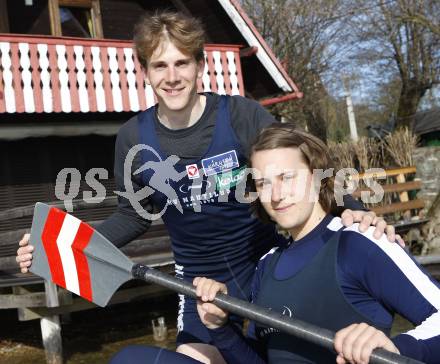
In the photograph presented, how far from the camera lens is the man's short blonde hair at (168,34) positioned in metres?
2.60

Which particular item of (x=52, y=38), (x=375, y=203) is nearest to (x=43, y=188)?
(x=52, y=38)

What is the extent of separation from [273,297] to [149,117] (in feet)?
3.57

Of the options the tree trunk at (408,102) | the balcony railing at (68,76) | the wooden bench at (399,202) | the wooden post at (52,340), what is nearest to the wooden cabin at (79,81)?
the balcony railing at (68,76)

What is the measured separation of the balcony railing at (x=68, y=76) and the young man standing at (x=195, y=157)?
723 centimetres

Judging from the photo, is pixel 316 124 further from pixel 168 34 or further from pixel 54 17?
pixel 168 34

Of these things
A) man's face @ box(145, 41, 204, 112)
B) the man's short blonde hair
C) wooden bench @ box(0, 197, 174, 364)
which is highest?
the man's short blonde hair

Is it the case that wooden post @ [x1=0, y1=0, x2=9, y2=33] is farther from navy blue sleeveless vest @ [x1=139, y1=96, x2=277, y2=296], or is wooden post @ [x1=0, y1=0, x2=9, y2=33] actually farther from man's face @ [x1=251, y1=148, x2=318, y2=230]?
man's face @ [x1=251, y1=148, x2=318, y2=230]

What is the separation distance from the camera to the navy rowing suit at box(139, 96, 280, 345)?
2.71 meters

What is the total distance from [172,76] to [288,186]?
29.8 inches

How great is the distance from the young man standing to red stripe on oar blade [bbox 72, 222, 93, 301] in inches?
13.1

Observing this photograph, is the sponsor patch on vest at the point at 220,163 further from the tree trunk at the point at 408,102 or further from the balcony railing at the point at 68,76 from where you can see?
the tree trunk at the point at 408,102

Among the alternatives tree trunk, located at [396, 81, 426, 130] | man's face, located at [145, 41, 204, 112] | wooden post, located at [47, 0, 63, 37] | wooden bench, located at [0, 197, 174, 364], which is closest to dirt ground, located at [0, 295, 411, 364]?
wooden bench, located at [0, 197, 174, 364]

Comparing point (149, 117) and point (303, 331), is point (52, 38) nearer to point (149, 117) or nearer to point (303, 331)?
point (149, 117)

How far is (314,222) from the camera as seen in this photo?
2.13 meters
